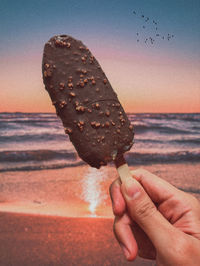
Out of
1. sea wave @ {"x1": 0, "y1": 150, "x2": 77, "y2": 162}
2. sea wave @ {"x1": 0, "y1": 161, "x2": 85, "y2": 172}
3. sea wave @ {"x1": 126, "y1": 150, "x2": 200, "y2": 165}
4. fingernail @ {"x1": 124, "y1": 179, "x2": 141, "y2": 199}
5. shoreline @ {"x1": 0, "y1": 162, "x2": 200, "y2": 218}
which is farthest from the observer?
sea wave @ {"x1": 0, "y1": 150, "x2": 77, "y2": 162}

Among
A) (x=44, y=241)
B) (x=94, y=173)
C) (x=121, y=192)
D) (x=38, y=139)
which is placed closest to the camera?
(x=121, y=192)

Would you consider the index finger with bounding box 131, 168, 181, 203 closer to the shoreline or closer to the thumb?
the thumb

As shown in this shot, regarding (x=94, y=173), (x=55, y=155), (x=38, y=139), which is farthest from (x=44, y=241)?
(x=38, y=139)

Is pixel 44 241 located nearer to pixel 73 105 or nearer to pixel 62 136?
pixel 73 105

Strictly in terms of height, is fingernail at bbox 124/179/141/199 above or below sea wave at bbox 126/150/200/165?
above

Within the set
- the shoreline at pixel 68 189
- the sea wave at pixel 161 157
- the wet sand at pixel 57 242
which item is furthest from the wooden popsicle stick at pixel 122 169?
the sea wave at pixel 161 157

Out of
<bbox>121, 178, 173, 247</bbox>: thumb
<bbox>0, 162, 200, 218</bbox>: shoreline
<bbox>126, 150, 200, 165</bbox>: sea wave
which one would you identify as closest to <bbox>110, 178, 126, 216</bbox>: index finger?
<bbox>121, 178, 173, 247</bbox>: thumb

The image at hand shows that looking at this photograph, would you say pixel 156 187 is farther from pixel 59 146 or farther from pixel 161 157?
pixel 59 146

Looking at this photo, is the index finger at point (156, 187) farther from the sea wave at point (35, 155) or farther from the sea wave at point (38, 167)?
the sea wave at point (35, 155)
